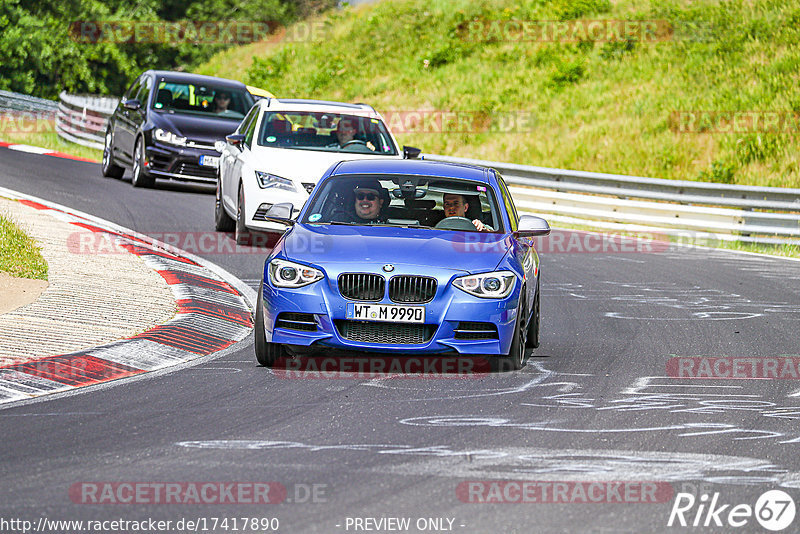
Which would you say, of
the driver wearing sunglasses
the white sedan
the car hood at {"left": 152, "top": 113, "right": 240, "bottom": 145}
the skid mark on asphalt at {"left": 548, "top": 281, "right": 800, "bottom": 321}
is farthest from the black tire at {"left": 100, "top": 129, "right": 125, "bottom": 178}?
the driver wearing sunglasses

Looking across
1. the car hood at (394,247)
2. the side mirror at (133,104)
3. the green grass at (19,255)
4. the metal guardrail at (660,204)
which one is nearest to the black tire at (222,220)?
the green grass at (19,255)

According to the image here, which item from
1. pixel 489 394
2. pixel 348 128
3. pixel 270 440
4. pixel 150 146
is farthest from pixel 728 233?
pixel 270 440

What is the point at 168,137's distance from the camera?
19734 millimetres

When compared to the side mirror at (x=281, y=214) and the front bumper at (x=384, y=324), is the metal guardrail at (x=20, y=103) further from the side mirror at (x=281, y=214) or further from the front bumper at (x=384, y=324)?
the front bumper at (x=384, y=324)

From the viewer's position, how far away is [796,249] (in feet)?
65.7

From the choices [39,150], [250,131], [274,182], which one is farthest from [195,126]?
[39,150]

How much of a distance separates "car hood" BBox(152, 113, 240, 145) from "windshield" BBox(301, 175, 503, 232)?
32.6ft

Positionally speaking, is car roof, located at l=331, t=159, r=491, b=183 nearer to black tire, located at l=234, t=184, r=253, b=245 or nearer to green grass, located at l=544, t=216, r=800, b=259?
black tire, located at l=234, t=184, r=253, b=245

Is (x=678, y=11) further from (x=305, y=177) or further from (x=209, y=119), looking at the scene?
(x=305, y=177)

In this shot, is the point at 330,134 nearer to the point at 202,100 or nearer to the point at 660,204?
the point at 202,100

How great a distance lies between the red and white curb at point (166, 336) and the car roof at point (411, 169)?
1555 mm

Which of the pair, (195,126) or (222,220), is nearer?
(222,220)

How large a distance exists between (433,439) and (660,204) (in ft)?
50.9

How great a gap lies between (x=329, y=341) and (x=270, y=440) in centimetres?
196
